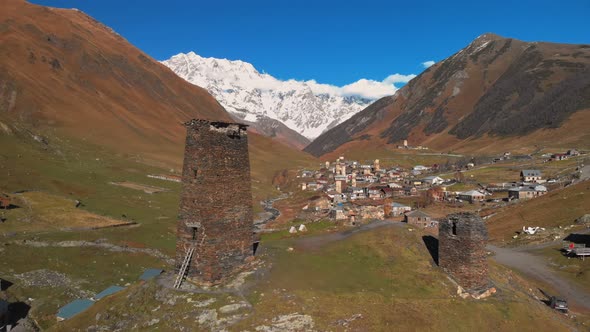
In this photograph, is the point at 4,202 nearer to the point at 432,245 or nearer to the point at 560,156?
the point at 432,245

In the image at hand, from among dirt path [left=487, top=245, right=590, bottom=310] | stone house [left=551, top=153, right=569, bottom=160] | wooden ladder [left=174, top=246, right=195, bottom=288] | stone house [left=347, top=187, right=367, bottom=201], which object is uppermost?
stone house [left=551, top=153, right=569, bottom=160]

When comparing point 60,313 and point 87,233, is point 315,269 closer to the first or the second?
point 60,313

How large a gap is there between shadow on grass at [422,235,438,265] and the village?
32.9 meters

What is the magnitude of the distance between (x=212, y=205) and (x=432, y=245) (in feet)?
47.7

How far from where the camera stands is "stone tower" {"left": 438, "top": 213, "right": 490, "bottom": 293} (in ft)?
78.4

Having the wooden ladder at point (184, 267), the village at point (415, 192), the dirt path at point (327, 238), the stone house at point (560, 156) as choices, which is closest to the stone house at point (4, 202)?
the wooden ladder at point (184, 267)

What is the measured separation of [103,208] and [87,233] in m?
15.5

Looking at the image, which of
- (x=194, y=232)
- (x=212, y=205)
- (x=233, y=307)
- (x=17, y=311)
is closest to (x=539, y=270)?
(x=233, y=307)

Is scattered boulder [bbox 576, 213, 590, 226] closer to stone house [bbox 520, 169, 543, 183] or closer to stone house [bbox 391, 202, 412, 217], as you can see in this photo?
stone house [bbox 391, 202, 412, 217]

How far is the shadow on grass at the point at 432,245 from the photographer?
26242mm

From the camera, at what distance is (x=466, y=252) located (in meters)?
24.2

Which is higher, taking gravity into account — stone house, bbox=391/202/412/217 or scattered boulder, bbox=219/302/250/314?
scattered boulder, bbox=219/302/250/314

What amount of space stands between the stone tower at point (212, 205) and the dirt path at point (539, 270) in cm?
3394

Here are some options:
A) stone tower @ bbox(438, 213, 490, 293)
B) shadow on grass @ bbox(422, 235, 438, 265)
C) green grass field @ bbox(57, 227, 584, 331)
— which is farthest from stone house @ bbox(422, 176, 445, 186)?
stone tower @ bbox(438, 213, 490, 293)
